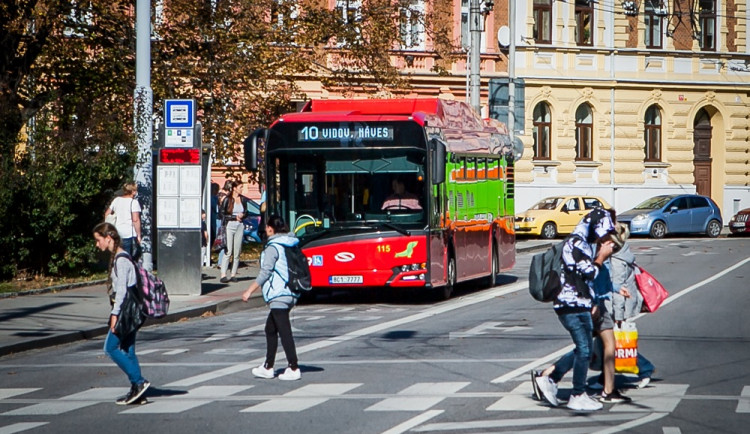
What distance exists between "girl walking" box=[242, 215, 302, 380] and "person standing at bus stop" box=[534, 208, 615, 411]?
2.92 m

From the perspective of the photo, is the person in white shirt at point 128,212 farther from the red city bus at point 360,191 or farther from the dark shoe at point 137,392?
the dark shoe at point 137,392

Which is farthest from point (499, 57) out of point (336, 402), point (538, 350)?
point (336, 402)

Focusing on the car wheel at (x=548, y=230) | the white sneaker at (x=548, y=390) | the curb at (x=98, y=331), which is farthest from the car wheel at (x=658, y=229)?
the white sneaker at (x=548, y=390)

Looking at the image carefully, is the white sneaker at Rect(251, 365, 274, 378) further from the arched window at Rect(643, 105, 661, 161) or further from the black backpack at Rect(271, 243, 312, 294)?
the arched window at Rect(643, 105, 661, 161)

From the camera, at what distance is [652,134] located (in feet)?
166

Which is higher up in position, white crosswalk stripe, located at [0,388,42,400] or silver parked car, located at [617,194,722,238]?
silver parked car, located at [617,194,722,238]

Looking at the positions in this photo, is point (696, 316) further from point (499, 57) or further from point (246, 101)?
point (499, 57)

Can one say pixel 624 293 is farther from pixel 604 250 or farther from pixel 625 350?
pixel 604 250

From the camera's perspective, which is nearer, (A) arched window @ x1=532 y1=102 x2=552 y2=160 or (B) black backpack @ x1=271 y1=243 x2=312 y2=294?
(B) black backpack @ x1=271 y1=243 x2=312 y2=294

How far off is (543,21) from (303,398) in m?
40.1

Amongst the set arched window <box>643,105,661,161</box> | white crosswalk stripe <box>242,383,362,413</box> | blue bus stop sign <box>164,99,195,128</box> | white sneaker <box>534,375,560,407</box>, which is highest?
arched window <box>643,105,661,161</box>

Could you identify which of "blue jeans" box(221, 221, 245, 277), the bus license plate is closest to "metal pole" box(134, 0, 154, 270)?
"blue jeans" box(221, 221, 245, 277)

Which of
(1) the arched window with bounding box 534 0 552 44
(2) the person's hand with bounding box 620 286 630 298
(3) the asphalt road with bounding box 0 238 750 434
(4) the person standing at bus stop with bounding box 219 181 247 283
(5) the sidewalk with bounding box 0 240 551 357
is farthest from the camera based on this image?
(1) the arched window with bounding box 534 0 552 44

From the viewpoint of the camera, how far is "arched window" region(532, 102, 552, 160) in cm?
4871
